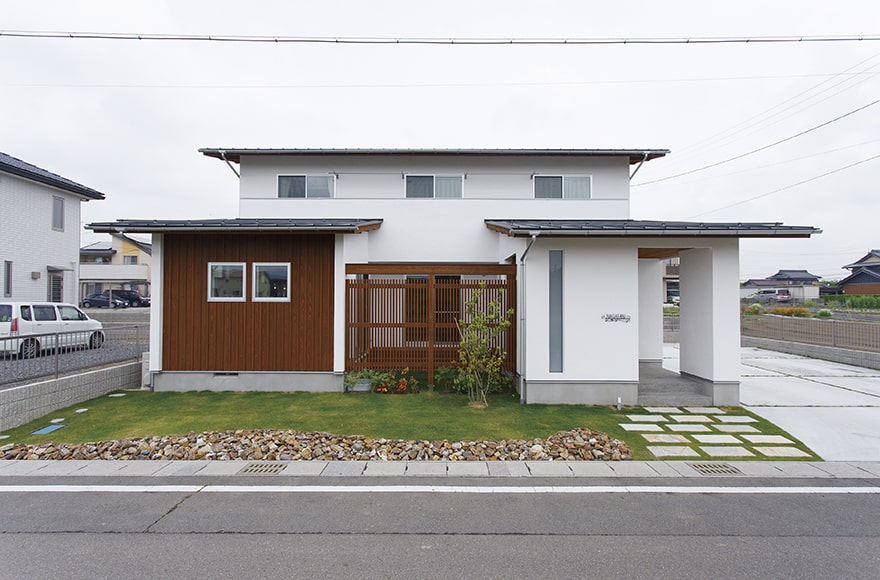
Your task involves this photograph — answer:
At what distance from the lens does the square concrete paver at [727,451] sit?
5.66m

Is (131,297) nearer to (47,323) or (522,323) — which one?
(47,323)

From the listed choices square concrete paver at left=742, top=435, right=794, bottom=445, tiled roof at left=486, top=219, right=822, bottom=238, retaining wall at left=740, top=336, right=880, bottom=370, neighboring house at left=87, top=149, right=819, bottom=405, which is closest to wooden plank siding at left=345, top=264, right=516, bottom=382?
neighboring house at left=87, top=149, right=819, bottom=405

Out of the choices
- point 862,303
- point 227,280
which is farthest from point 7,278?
point 862,303

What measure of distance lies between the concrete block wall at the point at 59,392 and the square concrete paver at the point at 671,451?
8613 mm

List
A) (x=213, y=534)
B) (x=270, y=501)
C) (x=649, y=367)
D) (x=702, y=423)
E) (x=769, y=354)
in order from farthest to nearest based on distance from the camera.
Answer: (x=769, y=354), (x=649, y=367), (x=702, y=423), (x=270, y=501), (x=213, y=534)

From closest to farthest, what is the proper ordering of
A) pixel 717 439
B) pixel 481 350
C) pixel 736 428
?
pixel 717 439 → pixel 736 428 → pixel 481 350

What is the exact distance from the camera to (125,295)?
37312 millimetres

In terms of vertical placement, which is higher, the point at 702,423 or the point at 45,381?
the point at 45,381

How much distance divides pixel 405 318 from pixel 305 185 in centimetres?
599

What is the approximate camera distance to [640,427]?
22.0ft

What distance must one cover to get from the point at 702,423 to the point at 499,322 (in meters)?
3.51

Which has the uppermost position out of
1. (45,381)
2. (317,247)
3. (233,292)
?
(317,247)

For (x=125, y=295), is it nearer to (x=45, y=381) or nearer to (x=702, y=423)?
(x=45, y=381)

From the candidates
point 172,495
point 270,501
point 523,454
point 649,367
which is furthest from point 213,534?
point 649,367
